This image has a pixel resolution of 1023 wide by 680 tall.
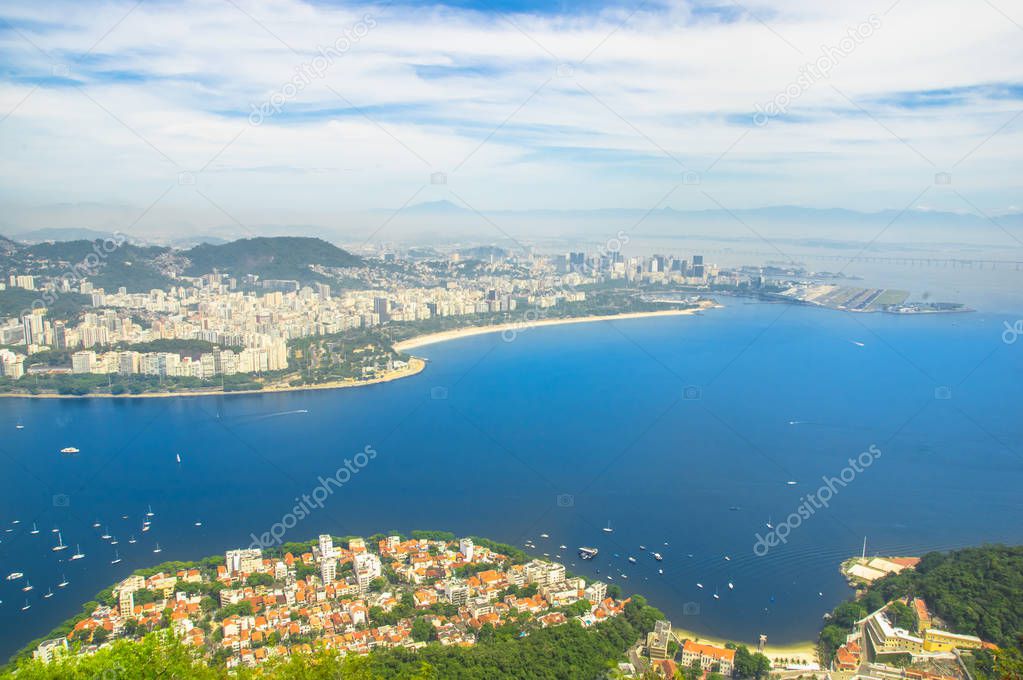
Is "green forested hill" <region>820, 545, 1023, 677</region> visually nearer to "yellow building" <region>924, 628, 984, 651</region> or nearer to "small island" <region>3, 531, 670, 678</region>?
"yellow building" <region>924, 628, 984, 651</region>

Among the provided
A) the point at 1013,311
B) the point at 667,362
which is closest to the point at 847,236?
the point at 1013,311

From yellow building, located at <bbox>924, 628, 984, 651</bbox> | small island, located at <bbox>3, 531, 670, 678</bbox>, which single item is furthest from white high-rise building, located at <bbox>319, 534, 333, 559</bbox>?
yellow building, located at <bbox>924, 628, 984, 651</bbox>

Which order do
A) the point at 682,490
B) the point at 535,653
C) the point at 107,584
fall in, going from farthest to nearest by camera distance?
the point at 682,490
the point at 107,584
the point at 535,653

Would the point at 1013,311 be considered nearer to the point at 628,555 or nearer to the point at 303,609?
the point at 628,555

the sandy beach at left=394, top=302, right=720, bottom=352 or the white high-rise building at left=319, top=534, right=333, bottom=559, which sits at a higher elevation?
the sandy beach at left=394, top=302, right=720, bottom=352

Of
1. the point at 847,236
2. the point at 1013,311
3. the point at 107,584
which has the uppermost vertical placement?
the point at 847,236
